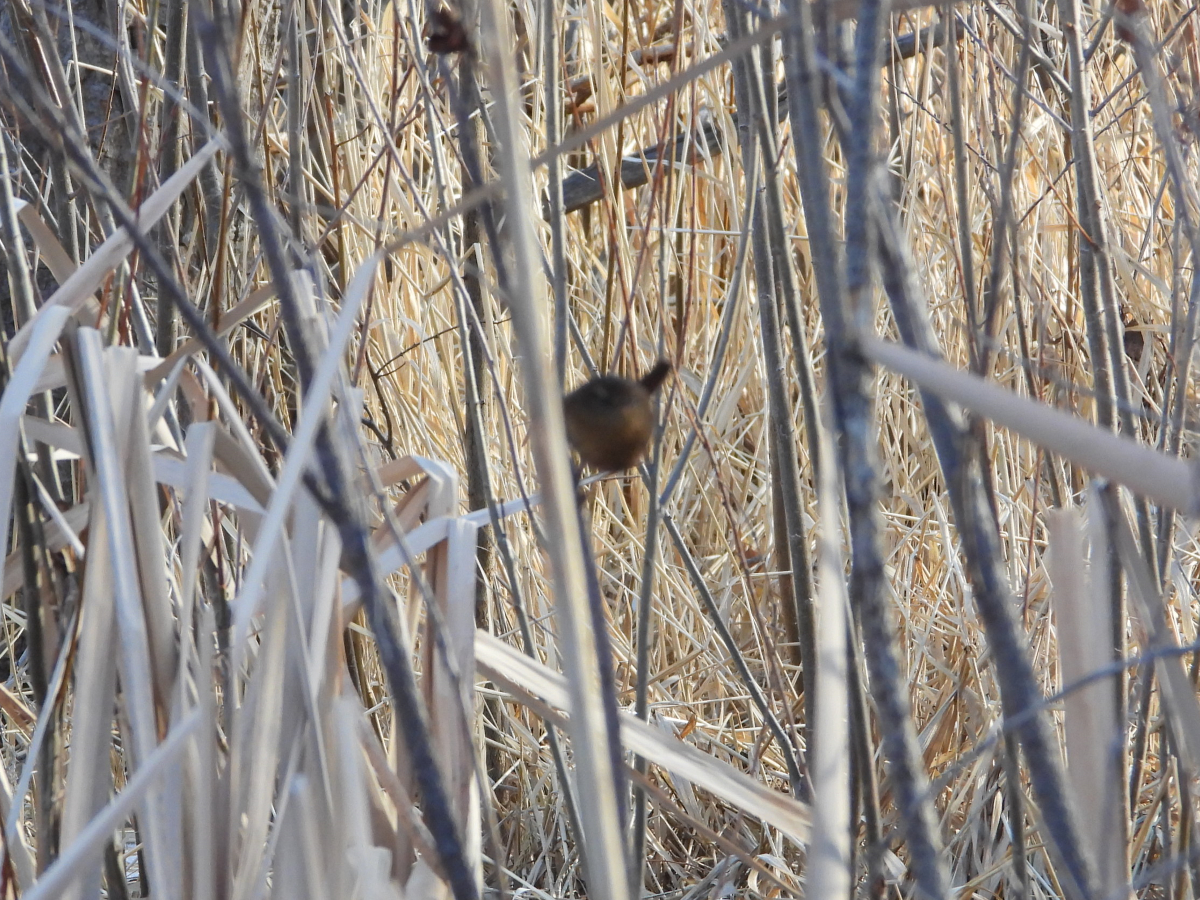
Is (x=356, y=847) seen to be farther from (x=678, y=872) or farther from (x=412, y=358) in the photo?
(x=412, y=358)

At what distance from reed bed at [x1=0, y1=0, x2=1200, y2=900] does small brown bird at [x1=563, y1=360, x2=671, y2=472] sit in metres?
0.06

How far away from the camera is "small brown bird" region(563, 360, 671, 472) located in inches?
15.7

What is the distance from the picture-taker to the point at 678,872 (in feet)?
4.23

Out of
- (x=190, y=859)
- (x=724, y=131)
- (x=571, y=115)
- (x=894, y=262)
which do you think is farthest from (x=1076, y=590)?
(x=571, y=115)

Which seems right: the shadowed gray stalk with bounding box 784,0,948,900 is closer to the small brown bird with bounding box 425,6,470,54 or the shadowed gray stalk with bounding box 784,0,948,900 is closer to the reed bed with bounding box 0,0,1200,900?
the reed bed with bounding box 0,0,1200,900

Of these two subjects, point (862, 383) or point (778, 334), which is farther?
point (778, 334)

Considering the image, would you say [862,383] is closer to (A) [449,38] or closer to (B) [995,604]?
(B) [995,604]

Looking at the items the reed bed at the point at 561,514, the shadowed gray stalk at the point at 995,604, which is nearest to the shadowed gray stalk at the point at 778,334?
the reed bed at the point at 561,514

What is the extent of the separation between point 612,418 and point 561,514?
0.10 metres

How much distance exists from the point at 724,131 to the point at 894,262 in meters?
0.94

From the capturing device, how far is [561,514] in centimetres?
30

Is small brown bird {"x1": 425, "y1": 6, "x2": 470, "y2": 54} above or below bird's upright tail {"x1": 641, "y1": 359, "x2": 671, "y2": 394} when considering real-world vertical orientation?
above

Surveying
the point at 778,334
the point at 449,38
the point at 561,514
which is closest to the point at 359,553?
the point at 561,514

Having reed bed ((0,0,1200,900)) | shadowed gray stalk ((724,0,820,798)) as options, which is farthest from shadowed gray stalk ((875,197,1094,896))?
shadowed gray stalk ((724,0,820,798))
